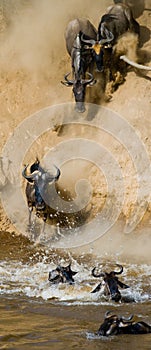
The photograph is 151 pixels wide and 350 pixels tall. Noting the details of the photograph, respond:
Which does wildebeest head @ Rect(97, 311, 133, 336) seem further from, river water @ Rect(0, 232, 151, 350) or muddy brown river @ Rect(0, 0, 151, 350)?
muddy brown river @ Rect(0, 0, 151, 350)

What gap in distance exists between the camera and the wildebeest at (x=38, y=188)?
12555 millimetres

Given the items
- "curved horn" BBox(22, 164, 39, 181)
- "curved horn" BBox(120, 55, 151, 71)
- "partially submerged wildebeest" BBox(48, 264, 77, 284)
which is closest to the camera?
"partially submerged wildebeest" BBox(48, 264, 77, 284)

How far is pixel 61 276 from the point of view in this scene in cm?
944

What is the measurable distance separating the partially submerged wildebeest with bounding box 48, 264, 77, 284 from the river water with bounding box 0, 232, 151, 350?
0.30 feet

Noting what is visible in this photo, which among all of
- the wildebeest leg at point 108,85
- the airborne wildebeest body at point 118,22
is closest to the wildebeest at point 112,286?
the wildebeest leg at point 108,85

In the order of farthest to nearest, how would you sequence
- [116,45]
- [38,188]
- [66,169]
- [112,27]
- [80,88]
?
[112,27]
[116,45]
[80,88]
[66,169]
[38,188]

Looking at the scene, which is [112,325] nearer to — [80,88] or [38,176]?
[38,176]

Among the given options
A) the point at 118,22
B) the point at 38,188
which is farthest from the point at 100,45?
the point at 38,188

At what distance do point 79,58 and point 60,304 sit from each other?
6575mm

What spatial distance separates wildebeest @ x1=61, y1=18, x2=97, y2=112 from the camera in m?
13.6

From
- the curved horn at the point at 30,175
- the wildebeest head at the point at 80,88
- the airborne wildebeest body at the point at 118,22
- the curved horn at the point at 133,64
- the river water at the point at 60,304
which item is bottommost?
the river water at the point at 60,304

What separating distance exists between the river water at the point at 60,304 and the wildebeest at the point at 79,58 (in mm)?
3522

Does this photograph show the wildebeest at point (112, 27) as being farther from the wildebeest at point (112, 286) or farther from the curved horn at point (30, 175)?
the wildebeest at point (112, 286)

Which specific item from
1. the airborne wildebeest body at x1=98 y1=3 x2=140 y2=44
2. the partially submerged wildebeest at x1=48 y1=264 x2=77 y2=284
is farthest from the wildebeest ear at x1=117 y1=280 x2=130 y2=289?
the airborne wildebeest body at x1=98 y1=3 x2=140 y2=44
